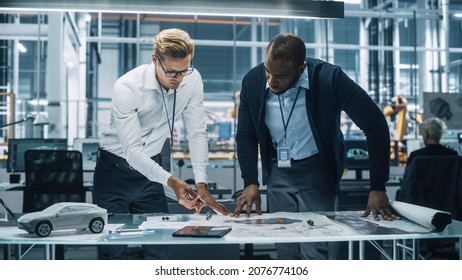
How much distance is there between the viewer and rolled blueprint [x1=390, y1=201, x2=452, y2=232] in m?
1.20

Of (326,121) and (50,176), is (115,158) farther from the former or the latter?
(50,176)

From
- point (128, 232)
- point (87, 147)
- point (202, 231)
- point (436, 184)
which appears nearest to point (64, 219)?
point (128, 232)

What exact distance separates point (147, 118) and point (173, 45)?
31 cm

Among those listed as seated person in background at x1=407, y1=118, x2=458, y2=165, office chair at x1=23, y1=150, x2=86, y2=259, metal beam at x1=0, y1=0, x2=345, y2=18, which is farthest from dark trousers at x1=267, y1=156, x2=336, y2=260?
seated person in background at x1=407, y1=118, x2=458, y2=165

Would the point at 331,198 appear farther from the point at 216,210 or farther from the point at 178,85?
the point at 178,85

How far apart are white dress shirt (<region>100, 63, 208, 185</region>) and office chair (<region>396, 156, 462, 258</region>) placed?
1.76m

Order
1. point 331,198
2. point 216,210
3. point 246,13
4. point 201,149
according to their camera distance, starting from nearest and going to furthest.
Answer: point 216,210
point 331,198
point 201,149
point 246,13

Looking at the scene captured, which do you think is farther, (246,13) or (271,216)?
(246,13)

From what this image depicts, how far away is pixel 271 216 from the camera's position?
1503 mm

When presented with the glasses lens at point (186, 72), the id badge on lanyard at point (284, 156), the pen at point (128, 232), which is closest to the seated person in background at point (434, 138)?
the id badge on lanyard at point (284, 156)

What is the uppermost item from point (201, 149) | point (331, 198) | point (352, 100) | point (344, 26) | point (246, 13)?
point (344, 26)

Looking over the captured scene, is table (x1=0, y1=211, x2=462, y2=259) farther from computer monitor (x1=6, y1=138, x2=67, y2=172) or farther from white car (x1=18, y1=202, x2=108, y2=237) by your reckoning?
computer monitor (x1=6, y1=138, x2=67, y2=172)

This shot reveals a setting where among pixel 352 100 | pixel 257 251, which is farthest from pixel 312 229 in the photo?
pixel 257 251
